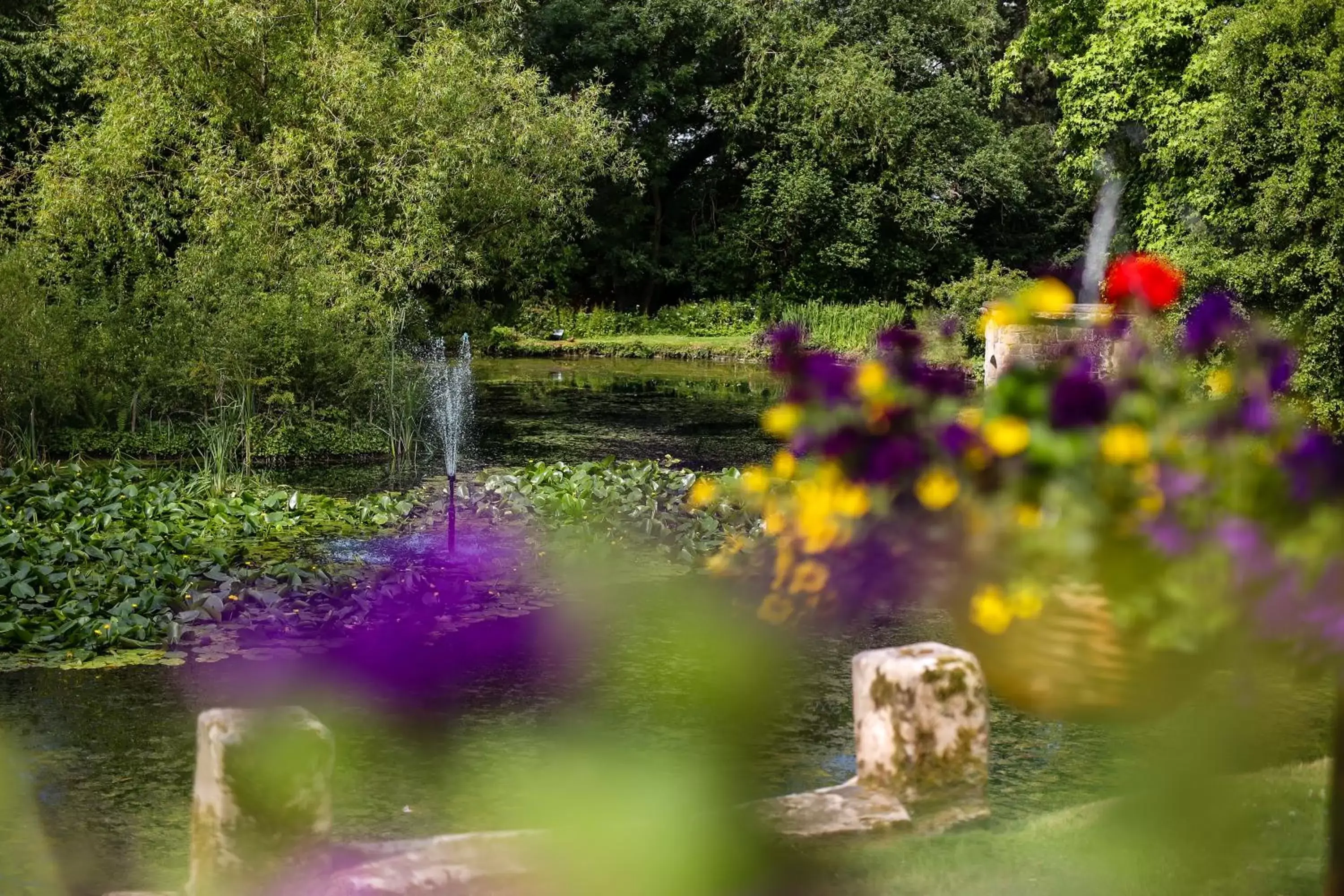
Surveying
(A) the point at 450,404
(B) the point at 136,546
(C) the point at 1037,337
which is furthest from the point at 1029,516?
(C) the point at 1037,337

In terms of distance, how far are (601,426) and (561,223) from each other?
9839mm

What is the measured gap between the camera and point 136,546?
362 inches

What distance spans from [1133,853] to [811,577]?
93.1 inches

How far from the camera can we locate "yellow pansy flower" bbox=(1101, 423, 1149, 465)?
2.53 metres

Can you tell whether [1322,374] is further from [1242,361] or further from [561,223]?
[1242,361]

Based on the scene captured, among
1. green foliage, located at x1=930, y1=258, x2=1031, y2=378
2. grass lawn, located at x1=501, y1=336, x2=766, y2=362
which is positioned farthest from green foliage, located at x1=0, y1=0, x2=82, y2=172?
green foliage, located at x1=930, y1=258, x2=1031, y2=378

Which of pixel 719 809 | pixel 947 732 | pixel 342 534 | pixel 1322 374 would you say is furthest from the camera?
pixel 1322 374

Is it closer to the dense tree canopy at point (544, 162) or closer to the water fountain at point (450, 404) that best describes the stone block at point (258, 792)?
the water fountain at point (450, 404)

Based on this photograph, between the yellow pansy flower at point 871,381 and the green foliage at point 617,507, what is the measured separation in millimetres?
7286

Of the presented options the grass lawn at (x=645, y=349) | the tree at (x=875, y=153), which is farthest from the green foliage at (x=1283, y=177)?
the tree at (x=875, y=153)

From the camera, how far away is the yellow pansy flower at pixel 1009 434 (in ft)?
8.57

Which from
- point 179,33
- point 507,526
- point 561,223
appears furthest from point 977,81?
point 507,526

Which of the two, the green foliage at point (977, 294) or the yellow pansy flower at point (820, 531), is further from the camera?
the green foliage at point (977, 294)

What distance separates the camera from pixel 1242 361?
108 inches
